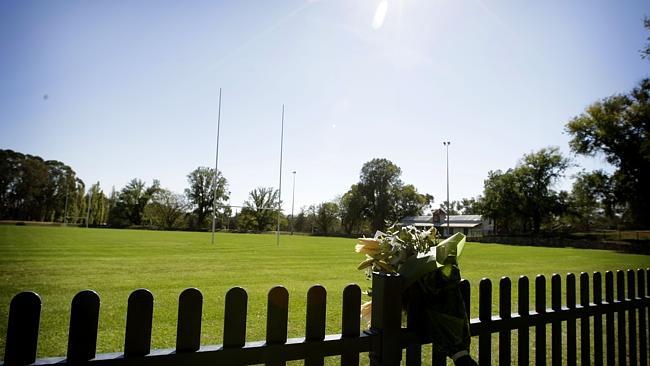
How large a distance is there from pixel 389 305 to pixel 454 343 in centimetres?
32

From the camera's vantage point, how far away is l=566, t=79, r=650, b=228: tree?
105 ft

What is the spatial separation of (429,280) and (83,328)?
141cm

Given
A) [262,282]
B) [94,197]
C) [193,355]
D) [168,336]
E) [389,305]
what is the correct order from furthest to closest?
[94,197] < [262,282] < [168,336] < [389,305] < [193,355]

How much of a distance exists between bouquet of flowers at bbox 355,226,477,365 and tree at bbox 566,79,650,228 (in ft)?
130

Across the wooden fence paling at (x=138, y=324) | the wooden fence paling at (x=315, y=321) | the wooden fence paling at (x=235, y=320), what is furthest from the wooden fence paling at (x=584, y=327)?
the wooden fence paling at (x=138, y=324)

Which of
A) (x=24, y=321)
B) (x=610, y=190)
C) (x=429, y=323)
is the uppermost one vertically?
(x=610, y=190)

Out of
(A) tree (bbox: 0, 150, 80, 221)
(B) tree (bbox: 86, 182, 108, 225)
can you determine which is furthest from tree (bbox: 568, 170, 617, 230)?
(A) tree (bbox: 0, 150, 80, 221)

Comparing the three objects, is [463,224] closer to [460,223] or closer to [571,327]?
[460,223]

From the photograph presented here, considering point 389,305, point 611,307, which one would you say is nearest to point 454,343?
point 389,305

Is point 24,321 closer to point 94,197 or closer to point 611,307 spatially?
point 611,307

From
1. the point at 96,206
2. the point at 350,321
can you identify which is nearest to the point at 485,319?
the point at 350,321

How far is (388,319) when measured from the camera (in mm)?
1701

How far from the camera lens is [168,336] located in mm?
4730

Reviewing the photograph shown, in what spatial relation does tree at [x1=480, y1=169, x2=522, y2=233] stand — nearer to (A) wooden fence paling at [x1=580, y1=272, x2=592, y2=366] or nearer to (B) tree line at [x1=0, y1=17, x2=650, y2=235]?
(B) tree line at [x1=0, y1=17, x2=650, y2=235]
